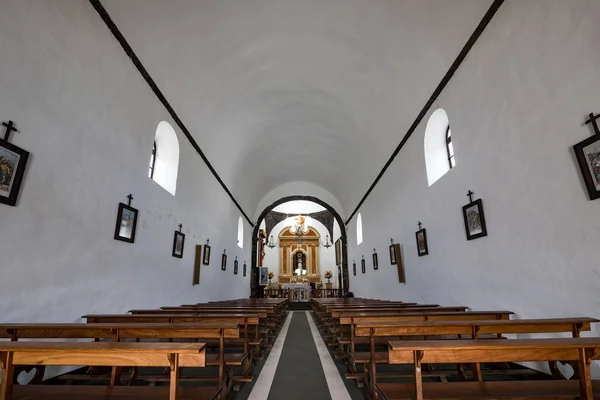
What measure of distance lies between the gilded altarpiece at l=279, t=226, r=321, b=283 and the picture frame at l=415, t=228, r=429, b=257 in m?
16.5

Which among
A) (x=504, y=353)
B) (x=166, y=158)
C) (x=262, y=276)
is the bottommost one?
(x=504, y=353)

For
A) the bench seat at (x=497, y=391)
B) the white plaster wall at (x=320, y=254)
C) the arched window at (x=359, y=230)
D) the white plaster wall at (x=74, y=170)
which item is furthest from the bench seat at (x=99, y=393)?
the white plaster wall at (x=320, y=254)

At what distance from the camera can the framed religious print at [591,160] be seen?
2807 millimetres

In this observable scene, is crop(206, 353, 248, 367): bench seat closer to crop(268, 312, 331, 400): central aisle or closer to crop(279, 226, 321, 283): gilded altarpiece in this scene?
crop(268, 312, 331, 400): central aisle

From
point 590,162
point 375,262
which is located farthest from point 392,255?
point 590,162

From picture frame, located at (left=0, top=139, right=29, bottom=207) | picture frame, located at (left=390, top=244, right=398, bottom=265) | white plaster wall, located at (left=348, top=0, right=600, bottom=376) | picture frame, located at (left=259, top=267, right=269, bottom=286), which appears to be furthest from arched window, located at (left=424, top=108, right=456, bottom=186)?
picture frame, located at (left=259, top=267, right=269, bottom=286)

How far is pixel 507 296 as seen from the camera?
3.95 meters

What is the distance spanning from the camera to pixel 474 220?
4.66m

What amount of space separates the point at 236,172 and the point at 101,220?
273 inches

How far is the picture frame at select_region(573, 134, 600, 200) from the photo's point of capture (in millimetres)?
2809

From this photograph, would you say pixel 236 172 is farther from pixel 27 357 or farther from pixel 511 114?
pixel 27 357

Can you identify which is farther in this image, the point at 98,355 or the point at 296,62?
the point at 296,62

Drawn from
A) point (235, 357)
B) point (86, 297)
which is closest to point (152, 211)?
point (86, 297)

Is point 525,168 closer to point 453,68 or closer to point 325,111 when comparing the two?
point 453,68
